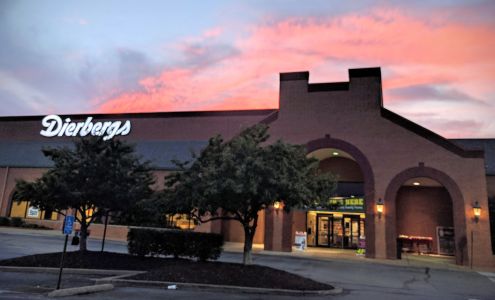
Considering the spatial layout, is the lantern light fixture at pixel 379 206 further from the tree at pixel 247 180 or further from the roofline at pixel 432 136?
the tree at pixel 247 180

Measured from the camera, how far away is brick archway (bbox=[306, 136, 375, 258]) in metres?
25.5

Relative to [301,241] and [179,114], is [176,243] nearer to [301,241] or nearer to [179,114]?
[301,241]

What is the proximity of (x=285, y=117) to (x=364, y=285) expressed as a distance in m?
16.0

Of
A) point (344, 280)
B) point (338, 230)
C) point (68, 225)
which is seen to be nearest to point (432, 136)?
point (338, 230)

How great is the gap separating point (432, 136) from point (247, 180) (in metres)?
18.0

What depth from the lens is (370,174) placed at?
86.6 feet

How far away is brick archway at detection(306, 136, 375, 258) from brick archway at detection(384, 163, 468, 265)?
950 millimetres

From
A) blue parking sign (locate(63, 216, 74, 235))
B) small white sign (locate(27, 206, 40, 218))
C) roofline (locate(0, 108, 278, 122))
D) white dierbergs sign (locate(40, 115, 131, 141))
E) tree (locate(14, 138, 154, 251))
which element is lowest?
blue parking sign (locate(63, 216, 74, 235))

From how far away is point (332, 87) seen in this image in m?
28.4

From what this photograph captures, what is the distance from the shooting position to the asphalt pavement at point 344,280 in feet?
37.6

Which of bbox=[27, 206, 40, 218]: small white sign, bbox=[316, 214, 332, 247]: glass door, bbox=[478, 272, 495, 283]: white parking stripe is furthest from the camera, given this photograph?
bbox=[27, 206, 40, 218]: small white sign

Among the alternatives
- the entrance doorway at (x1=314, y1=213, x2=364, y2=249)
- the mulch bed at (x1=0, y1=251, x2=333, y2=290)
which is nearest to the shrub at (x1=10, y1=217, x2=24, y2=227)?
the mulch bed at (x1=0, y1=251, x2=333, y2=290)

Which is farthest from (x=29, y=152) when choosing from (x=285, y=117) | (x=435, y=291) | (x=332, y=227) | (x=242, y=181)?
(x=435, y=291)

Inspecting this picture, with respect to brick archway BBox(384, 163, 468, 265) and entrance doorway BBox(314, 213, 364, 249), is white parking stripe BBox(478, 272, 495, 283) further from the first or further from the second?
entrance doorway BBox(314, 213, 364, 249)
